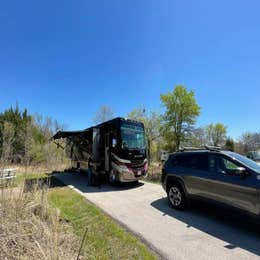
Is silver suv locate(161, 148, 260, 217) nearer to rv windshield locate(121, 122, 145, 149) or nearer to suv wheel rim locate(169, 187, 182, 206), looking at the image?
suv wheel rim locate(169, 187, 182, 206)

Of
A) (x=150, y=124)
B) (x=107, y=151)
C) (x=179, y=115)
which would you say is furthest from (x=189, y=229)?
(x=150, y=124)

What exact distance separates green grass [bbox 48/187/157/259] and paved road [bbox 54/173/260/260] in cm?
28

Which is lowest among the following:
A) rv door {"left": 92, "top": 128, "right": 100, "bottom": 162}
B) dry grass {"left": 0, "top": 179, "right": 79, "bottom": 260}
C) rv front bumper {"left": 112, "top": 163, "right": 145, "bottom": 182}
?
dry grass {"left": 0, "top": 179, "right": 79, "bottom": 260}

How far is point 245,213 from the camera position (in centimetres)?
395

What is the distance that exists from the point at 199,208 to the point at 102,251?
3.50 meters

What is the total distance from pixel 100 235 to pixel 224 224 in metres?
2.95

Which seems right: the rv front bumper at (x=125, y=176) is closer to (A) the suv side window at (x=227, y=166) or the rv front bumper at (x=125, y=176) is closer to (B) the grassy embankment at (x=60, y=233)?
(B) the grassy embankment at (x=60, y=233)

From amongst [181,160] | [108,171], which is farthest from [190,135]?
Answer: [181,160]

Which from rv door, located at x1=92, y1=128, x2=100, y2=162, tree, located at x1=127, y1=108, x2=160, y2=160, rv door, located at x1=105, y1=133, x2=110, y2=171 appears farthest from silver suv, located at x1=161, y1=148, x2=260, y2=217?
tree, located at x1=127, y1=108, x2=160, y2=160

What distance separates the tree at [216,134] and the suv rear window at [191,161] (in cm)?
3635

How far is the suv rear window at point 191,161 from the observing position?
4.99 metres

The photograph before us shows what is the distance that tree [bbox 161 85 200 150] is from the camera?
2058 cm

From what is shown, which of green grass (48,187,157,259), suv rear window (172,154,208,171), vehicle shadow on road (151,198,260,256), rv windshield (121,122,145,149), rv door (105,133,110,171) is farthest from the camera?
rv door (105,133,110,171)

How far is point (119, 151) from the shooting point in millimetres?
8492
